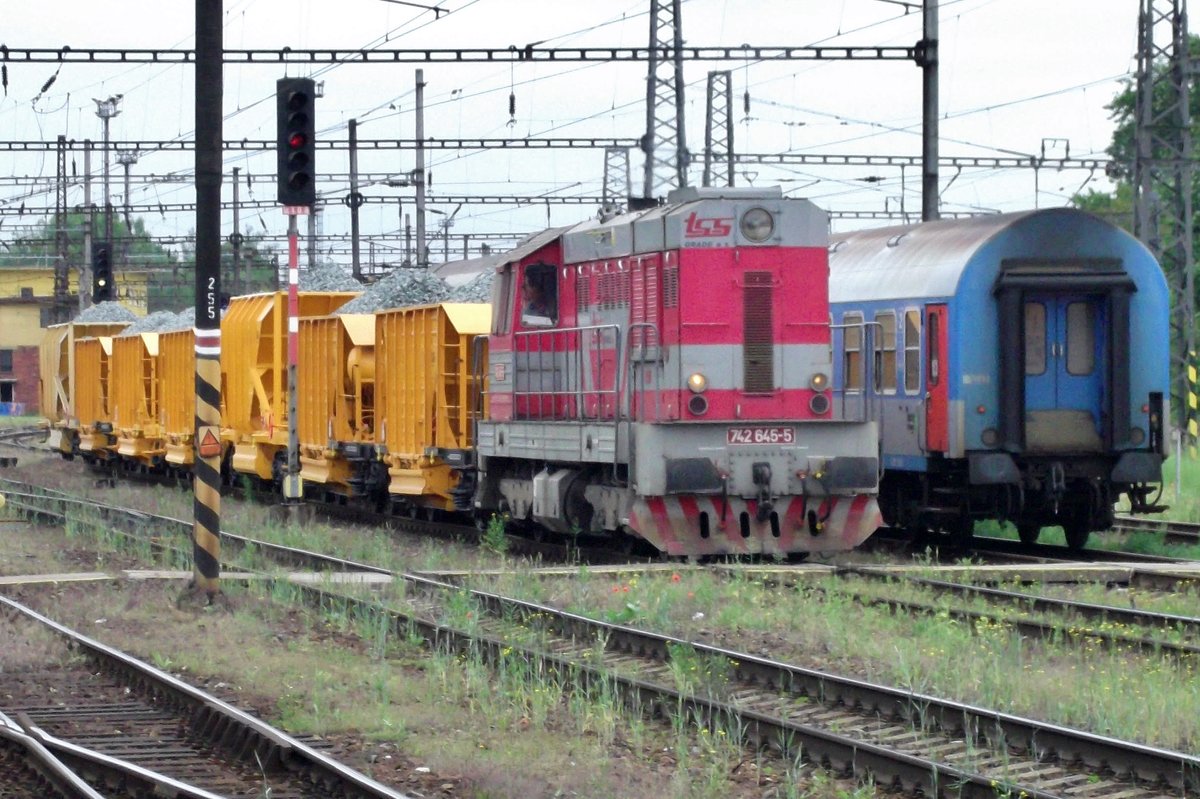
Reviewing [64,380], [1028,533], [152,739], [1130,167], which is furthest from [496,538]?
[1130,167]

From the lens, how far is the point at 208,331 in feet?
47.0

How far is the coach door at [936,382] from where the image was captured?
60.7 feet

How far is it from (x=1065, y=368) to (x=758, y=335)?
3825mm

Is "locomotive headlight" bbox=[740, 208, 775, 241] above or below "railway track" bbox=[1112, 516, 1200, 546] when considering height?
above

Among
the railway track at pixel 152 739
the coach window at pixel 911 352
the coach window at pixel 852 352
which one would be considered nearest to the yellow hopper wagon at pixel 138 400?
the coach window at pixel 852 352

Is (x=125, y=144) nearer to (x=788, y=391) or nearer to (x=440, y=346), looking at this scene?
(x=440, y=346)

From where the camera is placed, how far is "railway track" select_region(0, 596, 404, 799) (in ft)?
27.0

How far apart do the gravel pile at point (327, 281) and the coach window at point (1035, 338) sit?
44.1 ft

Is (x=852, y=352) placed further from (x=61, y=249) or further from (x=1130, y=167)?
(x=61, y=249)

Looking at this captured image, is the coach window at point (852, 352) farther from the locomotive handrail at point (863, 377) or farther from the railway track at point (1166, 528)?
the railway track at point (1166, 528)

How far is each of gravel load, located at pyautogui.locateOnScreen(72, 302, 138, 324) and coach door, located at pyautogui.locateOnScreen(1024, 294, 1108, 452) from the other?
95.5 ft

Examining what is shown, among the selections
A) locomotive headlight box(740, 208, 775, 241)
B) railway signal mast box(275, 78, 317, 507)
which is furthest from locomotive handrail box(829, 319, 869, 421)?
railway signal mast box(275, 78, 317, 507)

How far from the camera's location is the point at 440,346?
839 inches

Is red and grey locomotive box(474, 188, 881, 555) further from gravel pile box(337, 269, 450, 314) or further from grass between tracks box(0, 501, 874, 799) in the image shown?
gravel pile box(337, 269, 450, 314)
